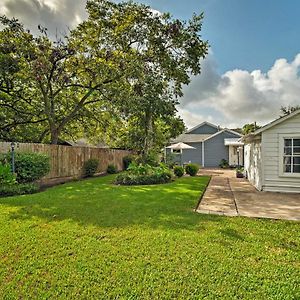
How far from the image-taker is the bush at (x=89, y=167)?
14.6 m

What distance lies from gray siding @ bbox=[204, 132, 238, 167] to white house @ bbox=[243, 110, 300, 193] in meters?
15.9

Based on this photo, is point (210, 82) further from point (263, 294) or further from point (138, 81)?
point (263, 294)

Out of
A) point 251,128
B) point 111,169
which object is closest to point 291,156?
point 111,169

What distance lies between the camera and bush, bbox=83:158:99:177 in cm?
1459

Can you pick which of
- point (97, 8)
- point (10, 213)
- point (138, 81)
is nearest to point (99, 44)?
point (97, 8)

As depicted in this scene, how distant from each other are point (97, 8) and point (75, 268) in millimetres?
12784

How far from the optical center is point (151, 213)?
5617 mm

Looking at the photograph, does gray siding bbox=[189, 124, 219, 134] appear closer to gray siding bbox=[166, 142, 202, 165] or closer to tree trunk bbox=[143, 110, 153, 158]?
gray siding bbox=[166, 142, 202, 165]

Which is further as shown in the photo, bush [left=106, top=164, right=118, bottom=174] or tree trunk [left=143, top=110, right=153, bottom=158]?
bush [left=106, top=164, right=118, bottom=174]

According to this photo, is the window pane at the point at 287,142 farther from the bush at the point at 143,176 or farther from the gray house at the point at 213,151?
the gray house at the point at 213,151

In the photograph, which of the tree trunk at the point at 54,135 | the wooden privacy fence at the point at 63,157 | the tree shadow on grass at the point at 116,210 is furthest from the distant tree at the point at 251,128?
the tree trunk at the point at 54,135

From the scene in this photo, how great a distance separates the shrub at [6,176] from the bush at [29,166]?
0.84 metres

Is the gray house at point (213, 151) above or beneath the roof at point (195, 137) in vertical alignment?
beneath

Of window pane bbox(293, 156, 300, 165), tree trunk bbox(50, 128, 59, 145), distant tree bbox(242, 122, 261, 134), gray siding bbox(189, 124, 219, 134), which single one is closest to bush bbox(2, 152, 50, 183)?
tree trunk bbox(50, 128, 59, 145)
